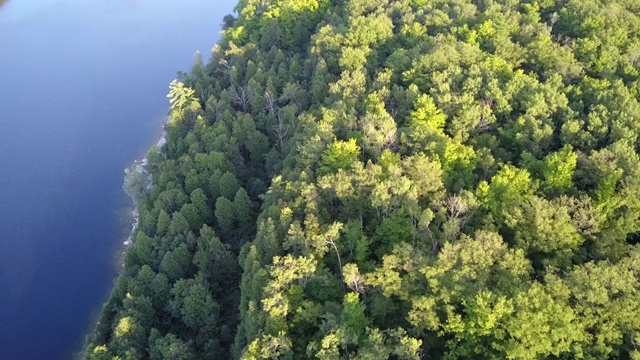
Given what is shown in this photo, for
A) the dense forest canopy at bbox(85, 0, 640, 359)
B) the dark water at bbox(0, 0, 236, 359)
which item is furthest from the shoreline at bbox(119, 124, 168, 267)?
the dense forest canopy at bbox(85, 0, 640, 359)

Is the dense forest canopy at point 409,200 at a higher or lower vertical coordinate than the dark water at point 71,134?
lower

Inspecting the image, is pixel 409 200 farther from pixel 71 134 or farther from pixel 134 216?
pixel 71 134

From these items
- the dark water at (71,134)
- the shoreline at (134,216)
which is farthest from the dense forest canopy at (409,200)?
the dark water at (71,134)

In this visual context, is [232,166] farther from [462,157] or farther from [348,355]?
[348,355]

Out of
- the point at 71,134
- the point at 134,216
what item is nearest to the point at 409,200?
the point at 134,216

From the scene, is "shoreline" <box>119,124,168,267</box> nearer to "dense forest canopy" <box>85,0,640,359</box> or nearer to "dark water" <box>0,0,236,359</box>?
"dark water" <box>0,0,236,359</box>

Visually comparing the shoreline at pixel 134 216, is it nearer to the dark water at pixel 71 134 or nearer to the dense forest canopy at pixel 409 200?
the dark water at pixel 71 134

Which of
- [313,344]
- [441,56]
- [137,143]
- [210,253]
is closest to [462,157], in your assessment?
[441,56]
